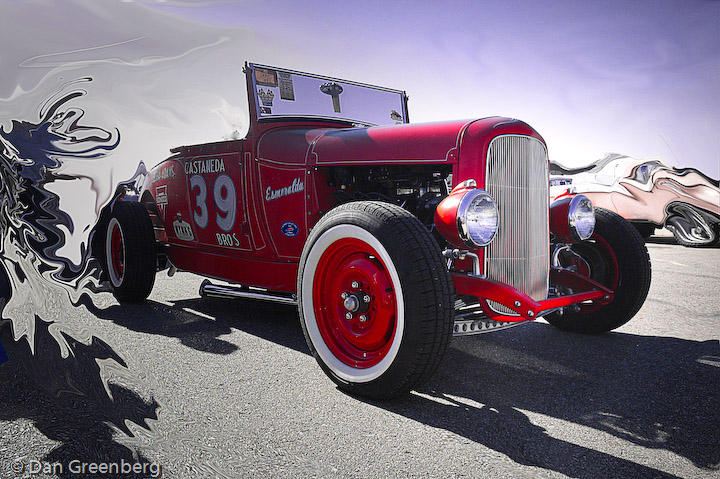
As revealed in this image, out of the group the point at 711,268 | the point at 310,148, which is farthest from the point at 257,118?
the point at 711,268

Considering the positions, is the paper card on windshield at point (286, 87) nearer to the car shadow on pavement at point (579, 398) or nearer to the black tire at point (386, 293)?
the black tire at point (386, 293)

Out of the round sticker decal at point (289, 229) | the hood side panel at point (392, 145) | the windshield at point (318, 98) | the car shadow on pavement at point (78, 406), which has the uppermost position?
the windshield at point (318, 98)

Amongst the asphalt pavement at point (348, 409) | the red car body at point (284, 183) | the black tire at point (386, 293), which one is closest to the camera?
the asphalt pavement at point (348, 409)

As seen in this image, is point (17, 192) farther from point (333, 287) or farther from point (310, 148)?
point (310, 148)

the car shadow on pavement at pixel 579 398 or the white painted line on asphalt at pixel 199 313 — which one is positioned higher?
the white painted line on asphalt at pixel 199 313

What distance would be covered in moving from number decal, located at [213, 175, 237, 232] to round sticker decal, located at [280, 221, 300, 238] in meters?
0.51

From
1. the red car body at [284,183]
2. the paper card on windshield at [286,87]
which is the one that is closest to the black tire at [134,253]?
the red car body at [284,183]

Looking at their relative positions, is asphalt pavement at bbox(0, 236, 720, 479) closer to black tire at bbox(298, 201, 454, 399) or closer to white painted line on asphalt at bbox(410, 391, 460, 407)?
white painted line on asphalt at bbox(410, 391, 460, 407)

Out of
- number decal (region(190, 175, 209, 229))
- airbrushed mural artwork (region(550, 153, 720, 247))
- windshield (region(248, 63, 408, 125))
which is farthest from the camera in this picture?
airbrushed mural artwork (region(550, 153, 720, 247))

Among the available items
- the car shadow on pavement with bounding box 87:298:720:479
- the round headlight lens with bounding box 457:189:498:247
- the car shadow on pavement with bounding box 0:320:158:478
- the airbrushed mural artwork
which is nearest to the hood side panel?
the round headlight lens with bounding box 457:189:498:247

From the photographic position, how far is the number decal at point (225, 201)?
3.94 m

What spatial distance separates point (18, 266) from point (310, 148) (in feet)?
6.54

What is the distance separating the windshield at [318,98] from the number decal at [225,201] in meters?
0.56

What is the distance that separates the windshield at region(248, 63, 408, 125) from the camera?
394 cm
